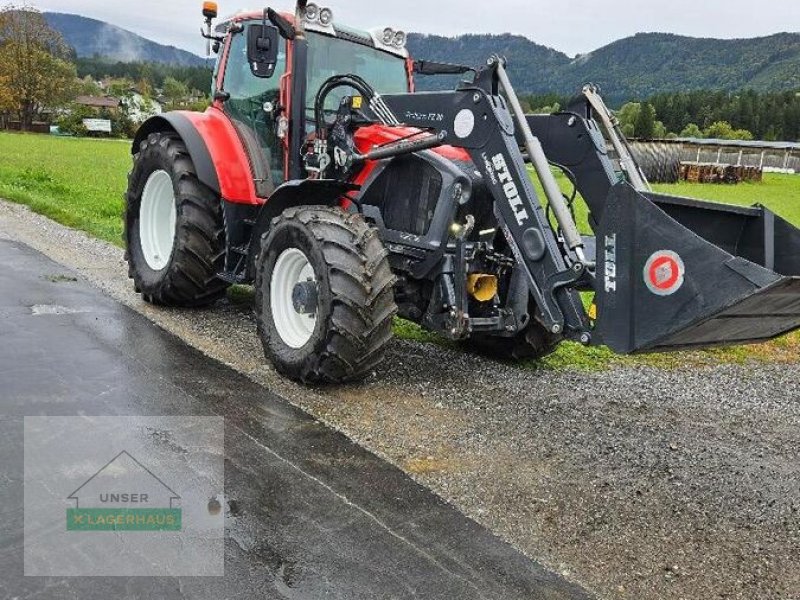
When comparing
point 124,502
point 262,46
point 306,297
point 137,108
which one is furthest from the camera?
point 137,108

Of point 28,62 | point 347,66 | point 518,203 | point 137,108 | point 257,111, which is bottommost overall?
point 518,203

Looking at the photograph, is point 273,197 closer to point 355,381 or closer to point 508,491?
point 355,381

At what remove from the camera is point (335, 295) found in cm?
519

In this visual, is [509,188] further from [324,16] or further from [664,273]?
[324,16]

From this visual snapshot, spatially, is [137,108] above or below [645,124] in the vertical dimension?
above

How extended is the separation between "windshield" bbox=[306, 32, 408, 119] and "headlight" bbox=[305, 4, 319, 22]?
0.25 meters

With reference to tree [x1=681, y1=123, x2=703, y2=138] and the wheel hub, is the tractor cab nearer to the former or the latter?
the wheel hub

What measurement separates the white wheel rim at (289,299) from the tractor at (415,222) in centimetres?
1

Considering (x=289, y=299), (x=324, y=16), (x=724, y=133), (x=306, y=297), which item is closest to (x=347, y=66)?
Result: (x=324, y=16)

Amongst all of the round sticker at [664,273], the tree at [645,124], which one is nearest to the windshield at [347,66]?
the round sticker at [664,273]

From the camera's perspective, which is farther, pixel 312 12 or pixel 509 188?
pixel 312 12

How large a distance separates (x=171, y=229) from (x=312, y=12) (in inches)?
110

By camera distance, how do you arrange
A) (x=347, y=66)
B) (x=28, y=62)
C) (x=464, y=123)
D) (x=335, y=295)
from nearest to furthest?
(x=335, y=295)
(x=464, y=123)
(x=347, y=66)
(x=28, y=62)

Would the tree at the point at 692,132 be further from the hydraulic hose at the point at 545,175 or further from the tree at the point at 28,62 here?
the hydraulic hose at the point at 545,175
